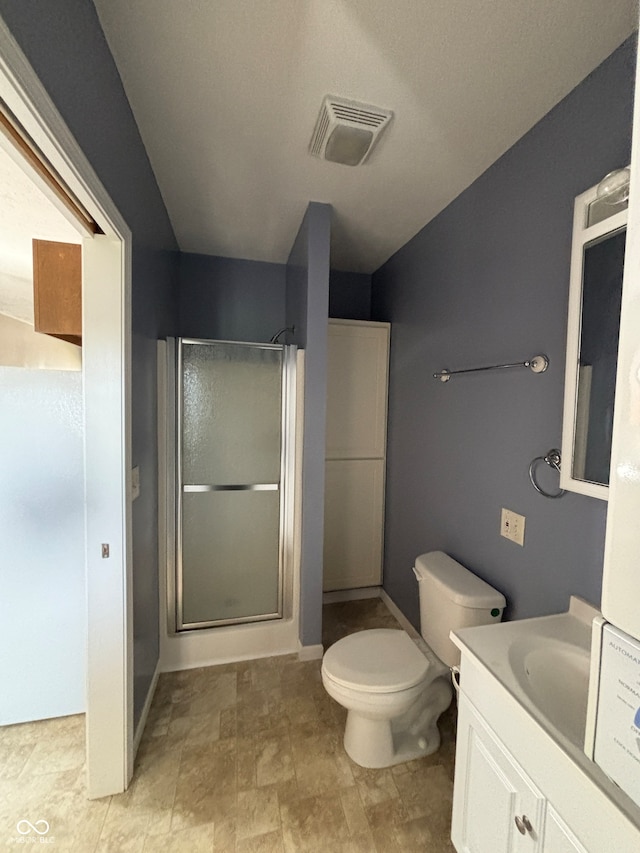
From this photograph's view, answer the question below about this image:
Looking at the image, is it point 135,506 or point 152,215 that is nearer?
point 135,506

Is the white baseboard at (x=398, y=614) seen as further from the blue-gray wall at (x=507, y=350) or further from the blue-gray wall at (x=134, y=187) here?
the blue-gray wall at (x=134, y=187)

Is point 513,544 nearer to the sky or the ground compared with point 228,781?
nearer to the sky

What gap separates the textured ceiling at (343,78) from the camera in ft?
3.23

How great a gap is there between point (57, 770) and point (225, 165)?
105 inches

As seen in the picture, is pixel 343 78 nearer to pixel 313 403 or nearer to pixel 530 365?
pixel 530 365

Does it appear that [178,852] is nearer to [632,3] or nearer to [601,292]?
→ [601,292]

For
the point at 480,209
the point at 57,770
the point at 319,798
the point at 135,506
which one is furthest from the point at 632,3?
the point at 57,770

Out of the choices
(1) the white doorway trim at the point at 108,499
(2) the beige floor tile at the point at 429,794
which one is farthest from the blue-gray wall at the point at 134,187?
(2) the beige floor tile at the point at 429,794

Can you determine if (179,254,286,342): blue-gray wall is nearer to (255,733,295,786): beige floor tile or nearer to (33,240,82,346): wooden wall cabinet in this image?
(33,240,82,346): wooden wall cabinet

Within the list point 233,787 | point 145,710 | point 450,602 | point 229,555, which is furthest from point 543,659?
point 145,710

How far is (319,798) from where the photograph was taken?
4.17ft

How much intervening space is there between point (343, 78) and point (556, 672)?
200cm

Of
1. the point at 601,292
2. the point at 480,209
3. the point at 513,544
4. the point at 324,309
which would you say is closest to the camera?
the point at 601,292

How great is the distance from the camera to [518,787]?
31.6 inches
